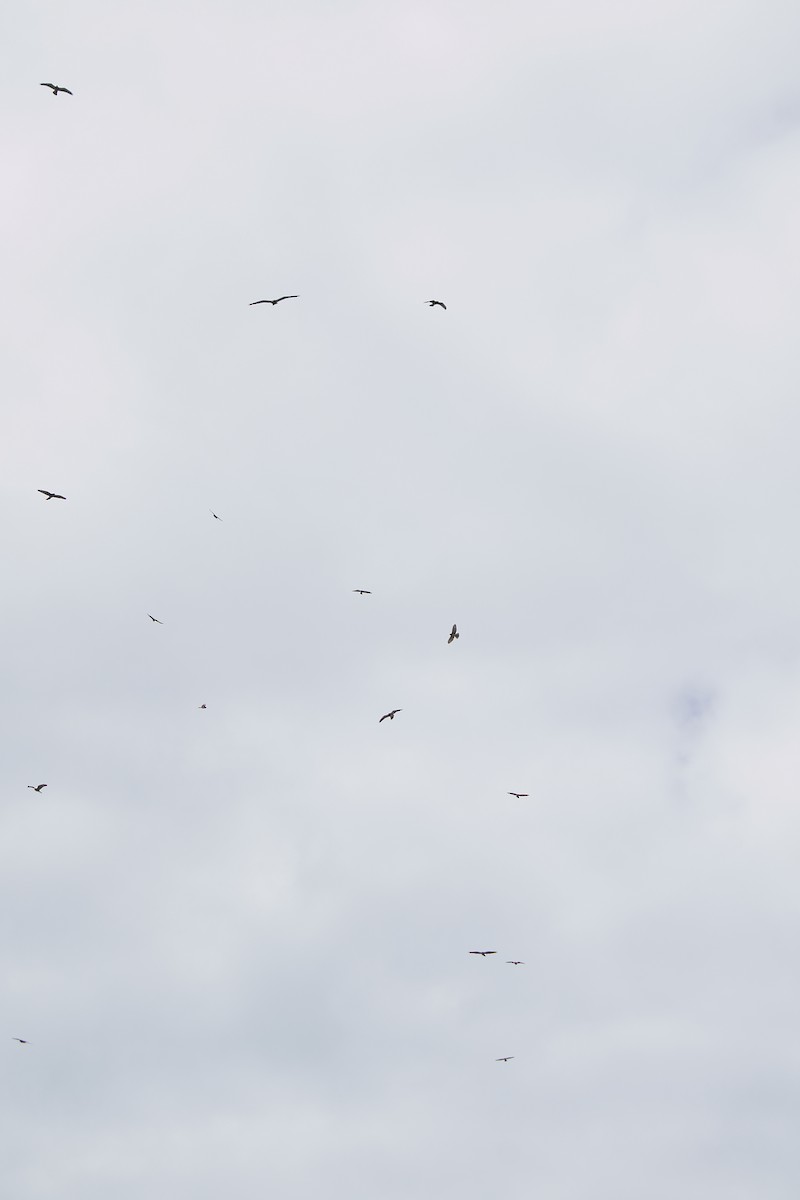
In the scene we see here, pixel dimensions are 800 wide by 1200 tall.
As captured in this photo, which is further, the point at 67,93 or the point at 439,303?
the point at 439,303

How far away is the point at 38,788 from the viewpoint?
177625 mm

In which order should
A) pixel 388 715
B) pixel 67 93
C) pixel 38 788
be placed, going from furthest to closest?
pixel 38 788
pixel 388 715
pixel 67 93

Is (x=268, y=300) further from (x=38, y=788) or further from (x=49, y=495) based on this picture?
(x=38, y=788)

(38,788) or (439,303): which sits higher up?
(439,303)

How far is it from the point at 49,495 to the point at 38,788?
143 feet

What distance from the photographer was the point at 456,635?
14875 cm

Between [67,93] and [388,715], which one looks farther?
[388,715]

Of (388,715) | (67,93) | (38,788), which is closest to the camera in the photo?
(67,93)

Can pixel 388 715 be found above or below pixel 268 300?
below

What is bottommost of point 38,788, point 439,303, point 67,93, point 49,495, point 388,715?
point 38,788

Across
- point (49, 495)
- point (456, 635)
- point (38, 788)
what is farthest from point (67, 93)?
point (38, 788)

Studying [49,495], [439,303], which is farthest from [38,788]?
[439,303]

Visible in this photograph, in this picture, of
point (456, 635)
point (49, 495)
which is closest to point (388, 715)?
point (456, 635)

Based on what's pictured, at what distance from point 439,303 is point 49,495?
38.2m
